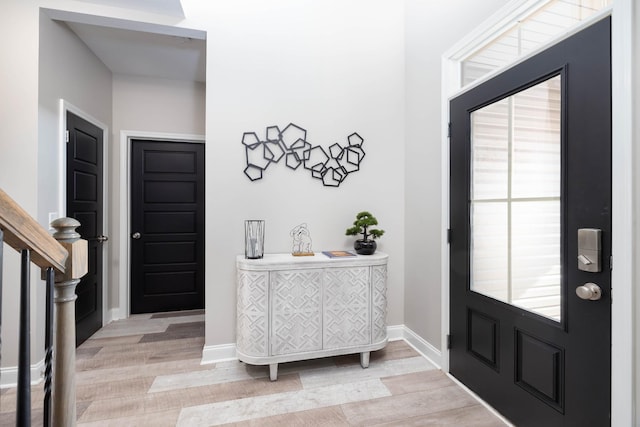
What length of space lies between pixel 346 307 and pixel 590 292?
A: 1.43 m

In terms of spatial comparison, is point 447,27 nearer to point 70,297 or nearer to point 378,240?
point 378,240

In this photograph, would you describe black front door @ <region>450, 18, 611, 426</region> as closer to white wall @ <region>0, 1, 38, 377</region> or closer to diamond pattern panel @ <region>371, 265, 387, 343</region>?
diamond pattern panel @ <region>371, 265, 387, 343</region>

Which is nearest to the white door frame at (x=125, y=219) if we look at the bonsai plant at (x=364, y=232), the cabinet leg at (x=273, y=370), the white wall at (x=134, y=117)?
the white wall at (x=134, y=117)

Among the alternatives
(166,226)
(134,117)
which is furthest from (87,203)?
(134,117)

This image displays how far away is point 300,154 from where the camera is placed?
2674mm

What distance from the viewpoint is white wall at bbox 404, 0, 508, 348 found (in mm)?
2398

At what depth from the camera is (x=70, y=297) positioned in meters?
1.01

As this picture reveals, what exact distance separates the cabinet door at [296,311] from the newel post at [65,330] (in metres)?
1.30

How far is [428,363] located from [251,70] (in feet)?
8.97

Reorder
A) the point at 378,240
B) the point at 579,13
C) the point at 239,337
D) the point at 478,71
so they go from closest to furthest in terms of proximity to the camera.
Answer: the point at 579,13, the point at 478,71, the point at 239,337, the point at 378,240

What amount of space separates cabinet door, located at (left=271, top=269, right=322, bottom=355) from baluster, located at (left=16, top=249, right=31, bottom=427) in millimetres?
1445

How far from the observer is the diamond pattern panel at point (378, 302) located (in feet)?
7.89

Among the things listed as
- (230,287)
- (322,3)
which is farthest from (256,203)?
(322,3)

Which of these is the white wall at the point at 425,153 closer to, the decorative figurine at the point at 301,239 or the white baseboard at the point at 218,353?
the decorative figurine at the point at 301,239
